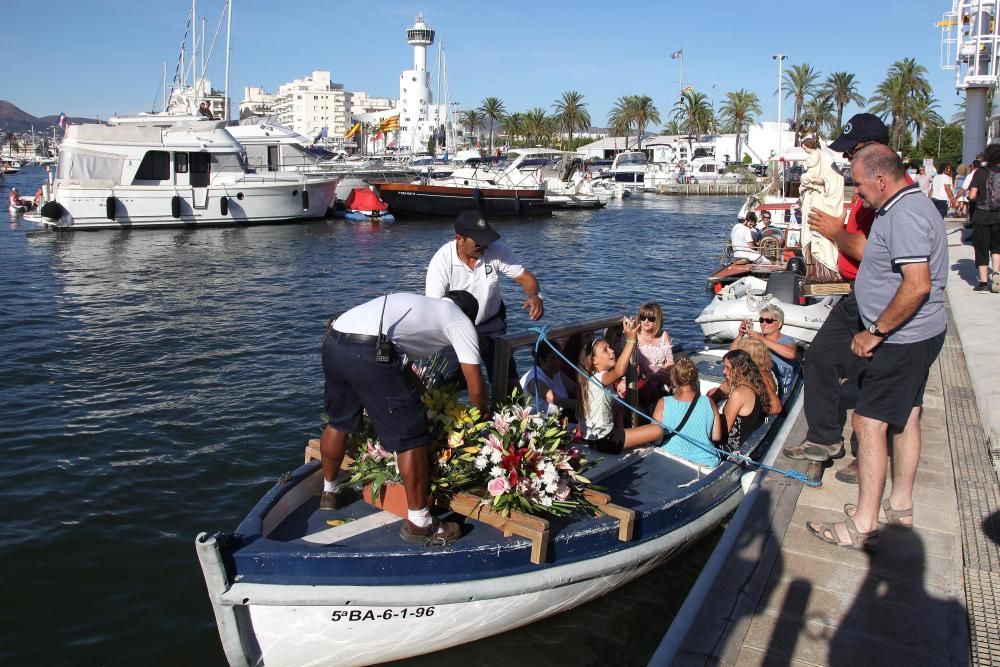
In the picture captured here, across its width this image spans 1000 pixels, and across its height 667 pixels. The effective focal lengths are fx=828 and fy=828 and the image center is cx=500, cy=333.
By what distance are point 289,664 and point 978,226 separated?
10713mm

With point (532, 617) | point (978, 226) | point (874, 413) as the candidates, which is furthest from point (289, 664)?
point (978, 226)

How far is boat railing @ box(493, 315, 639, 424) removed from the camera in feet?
19.1

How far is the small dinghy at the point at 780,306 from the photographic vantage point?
42.7 feet

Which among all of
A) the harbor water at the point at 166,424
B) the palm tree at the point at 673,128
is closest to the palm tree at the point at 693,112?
the palm tree at the point at 673,128

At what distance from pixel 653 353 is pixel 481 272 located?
7.78 feet

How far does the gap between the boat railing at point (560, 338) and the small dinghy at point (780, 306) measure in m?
6.48

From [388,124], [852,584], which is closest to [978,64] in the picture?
[852,584]

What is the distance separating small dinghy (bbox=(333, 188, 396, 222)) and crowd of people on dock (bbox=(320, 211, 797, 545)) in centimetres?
3408

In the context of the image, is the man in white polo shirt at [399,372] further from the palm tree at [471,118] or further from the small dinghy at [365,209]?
the palm tree at [471,118]

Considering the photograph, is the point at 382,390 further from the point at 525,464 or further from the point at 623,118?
the point at 623,118

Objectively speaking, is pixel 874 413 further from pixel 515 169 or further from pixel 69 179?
pixel 515 169

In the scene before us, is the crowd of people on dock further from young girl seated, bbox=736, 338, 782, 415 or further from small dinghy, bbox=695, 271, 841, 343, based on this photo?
small dinghy, bbox=695, 271, 841, 343

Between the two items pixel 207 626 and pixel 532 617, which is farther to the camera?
pixel 207 626

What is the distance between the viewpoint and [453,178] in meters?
48.1
